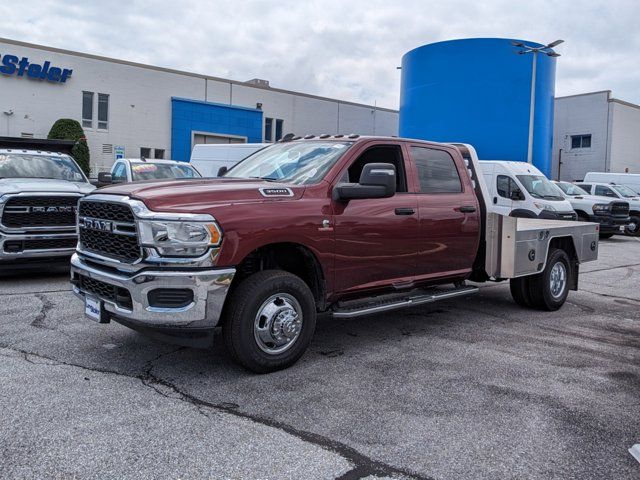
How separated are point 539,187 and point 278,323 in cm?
1417

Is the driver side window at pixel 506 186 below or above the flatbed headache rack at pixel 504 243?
above

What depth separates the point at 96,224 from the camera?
4.83 m

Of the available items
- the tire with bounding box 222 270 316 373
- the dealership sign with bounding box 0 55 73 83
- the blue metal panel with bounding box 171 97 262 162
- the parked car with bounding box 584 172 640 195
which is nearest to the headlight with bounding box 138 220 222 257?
the tire with bounding box 222 270 316 373

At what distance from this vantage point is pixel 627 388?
466cm

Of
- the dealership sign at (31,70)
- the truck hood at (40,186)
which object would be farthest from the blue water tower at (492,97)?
the truck hood at (40,186)

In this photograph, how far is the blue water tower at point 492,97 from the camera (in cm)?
3272

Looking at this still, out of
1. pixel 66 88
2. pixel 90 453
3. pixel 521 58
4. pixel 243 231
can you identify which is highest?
pixel 521 58

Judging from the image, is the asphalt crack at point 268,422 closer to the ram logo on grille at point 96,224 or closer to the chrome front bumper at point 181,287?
the chrome front bumper at point 181,287

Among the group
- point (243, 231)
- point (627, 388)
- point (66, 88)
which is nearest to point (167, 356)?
point (243, 231)

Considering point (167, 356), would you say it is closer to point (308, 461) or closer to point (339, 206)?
point (339, 206)

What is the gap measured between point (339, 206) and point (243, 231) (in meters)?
1.03

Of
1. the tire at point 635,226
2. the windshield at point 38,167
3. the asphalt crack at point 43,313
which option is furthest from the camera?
the tire at point 635,226

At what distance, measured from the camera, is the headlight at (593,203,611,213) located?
64.0ft

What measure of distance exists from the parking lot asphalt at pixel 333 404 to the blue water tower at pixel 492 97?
27.8 meters
